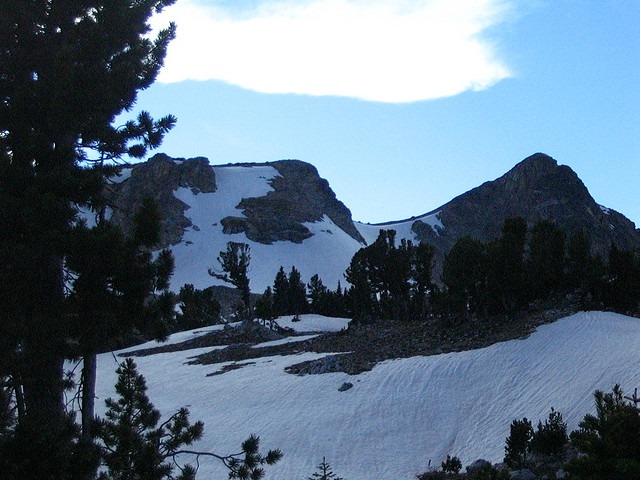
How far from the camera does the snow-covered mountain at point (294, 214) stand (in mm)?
108562

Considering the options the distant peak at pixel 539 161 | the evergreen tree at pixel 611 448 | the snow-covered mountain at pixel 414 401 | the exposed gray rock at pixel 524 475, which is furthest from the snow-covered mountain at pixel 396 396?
the distant peak at pixel 539 161

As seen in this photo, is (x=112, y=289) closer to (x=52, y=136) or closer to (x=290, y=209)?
(x=52, y=136)

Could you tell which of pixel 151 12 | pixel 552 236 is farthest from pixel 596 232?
pixel 151 12

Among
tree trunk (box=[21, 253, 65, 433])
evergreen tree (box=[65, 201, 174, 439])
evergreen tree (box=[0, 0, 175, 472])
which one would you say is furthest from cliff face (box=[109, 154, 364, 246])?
evergreen tree (box=[65, 201, 174, 439])

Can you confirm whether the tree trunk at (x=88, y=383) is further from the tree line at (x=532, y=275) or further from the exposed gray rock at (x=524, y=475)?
the tree line at (x=532, y=275)

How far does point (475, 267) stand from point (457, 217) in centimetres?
12297

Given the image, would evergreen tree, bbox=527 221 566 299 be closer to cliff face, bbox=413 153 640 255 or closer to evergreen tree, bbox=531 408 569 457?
evergreen tree, bbox=531 408 569 457

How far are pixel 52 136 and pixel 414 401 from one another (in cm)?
1534

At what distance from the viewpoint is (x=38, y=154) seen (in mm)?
10641

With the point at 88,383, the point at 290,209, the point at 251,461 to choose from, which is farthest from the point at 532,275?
the point at 290,209

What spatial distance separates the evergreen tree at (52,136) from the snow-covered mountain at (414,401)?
9659mm

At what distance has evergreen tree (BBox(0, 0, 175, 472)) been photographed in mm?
9555

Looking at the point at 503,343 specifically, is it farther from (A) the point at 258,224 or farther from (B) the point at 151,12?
(A) the point at 258,224

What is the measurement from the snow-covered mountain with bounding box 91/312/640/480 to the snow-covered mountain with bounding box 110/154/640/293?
7054 cm
